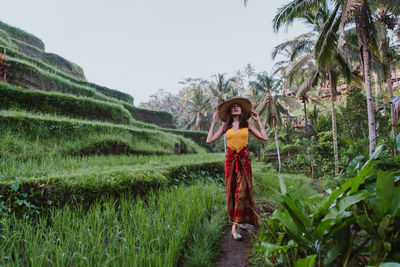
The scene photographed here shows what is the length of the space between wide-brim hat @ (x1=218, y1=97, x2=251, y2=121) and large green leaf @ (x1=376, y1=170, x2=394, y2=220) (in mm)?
2227

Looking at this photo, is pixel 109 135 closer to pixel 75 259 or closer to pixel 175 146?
pixel 175 146

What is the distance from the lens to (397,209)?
1085 mm

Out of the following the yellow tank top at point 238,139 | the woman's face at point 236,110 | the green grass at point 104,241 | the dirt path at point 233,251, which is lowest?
the dirt path at point 233,251

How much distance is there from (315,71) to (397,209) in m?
15.9

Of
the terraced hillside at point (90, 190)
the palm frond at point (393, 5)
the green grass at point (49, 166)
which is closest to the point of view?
the terraced hillside at point (90, 190)

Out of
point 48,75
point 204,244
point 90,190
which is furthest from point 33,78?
point 204,244

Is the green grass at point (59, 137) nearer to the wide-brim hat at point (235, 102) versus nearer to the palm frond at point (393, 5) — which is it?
the wide-brim hat at point (235, 102)

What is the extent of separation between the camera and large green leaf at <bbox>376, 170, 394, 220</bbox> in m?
1.07

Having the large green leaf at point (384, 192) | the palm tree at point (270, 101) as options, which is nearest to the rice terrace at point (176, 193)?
the large green leaf at point (384, 192)

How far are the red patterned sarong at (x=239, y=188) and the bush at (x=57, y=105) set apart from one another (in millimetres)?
7235

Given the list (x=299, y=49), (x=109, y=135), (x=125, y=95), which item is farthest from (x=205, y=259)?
(x=125, y=95)

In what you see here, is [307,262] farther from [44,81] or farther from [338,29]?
[44,81]

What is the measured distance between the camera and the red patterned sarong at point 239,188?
289cm

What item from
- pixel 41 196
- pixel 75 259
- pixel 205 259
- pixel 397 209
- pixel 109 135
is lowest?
pixel 205 259
